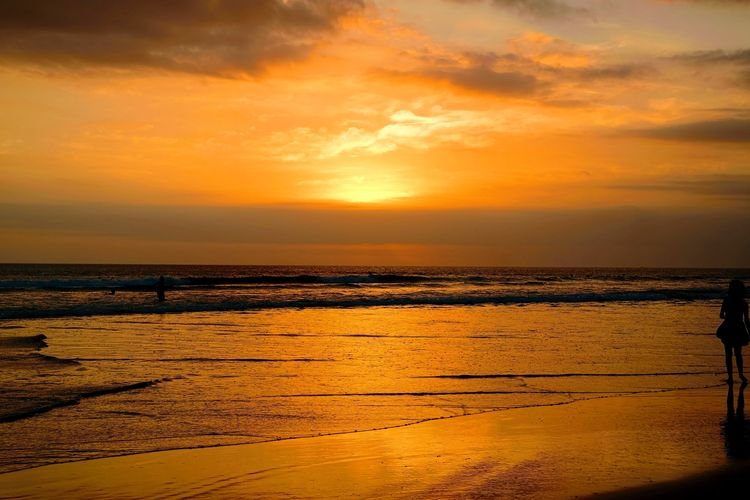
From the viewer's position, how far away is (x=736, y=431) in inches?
356

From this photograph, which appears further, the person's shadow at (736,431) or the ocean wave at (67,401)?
the ocean wave at (67,401)

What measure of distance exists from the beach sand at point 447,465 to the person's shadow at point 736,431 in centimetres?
3

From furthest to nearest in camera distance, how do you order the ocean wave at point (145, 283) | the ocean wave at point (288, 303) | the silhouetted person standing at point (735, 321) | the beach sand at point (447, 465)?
the ocean wave at point (145, 283), the ocean wave at point (288, 303), the silhouetted person standing at point (735, 321), the beach sand at point (447, 465)

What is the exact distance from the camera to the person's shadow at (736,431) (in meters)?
7.89

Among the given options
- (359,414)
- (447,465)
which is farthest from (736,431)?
(359,414)

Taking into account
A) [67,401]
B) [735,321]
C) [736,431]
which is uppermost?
[735,321]

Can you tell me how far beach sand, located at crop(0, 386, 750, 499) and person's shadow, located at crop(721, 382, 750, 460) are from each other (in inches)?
1.4

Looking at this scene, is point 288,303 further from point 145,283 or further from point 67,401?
point 67,401

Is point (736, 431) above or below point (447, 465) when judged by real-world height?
below

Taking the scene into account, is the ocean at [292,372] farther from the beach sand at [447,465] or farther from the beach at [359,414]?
the beach sand at [447,465]

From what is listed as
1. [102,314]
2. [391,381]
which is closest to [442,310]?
[102,314]

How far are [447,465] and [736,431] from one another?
13.9 ft

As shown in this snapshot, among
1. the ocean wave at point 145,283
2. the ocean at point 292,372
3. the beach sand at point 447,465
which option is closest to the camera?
the beach sand at point 447,465

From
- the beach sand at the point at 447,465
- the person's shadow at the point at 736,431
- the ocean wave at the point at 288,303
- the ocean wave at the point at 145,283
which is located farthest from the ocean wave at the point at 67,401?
the ocean wave at the point at 145,283
